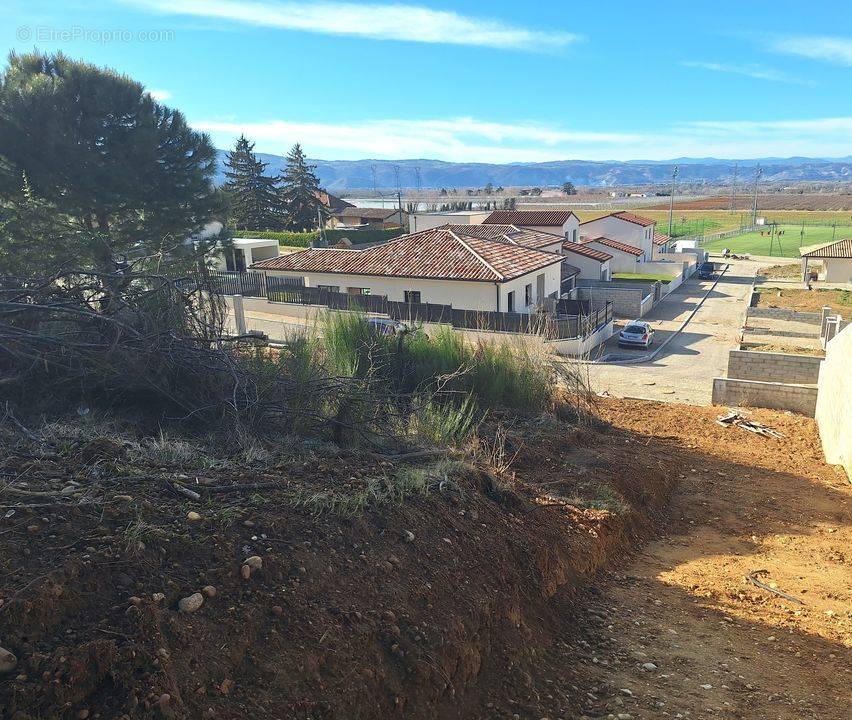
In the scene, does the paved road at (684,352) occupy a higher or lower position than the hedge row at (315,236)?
lower

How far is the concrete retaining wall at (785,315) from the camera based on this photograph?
34091 mm

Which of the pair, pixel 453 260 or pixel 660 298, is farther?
pixel 660 298

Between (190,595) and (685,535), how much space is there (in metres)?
7.30

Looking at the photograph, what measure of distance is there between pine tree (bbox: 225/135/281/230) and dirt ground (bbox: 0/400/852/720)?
181ft

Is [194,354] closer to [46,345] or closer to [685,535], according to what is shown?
[46,345]

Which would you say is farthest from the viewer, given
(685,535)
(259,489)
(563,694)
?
(685,535)

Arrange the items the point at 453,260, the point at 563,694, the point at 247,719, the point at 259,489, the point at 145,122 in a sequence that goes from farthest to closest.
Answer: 1. the point at 453,260
2. the point at 145,122
3. the point at 259,489
4. the point at 563,694
5. the point at 247,719

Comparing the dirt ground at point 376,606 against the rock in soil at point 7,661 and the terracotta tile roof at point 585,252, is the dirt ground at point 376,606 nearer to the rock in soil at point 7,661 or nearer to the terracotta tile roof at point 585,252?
the rock in soil at point 7,661

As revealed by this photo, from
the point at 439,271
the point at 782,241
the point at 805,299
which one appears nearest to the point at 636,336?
the point at 439,271

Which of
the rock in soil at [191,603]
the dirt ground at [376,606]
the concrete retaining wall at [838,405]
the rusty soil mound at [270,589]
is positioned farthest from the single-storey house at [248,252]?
the rock in soil at [191,603]

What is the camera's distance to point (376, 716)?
3717 millimetres

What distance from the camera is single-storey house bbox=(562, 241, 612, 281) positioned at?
141ft

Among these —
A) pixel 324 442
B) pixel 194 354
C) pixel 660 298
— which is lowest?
pixel 660 298

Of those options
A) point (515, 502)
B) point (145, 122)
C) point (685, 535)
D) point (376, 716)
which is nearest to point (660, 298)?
point (145, 122)
